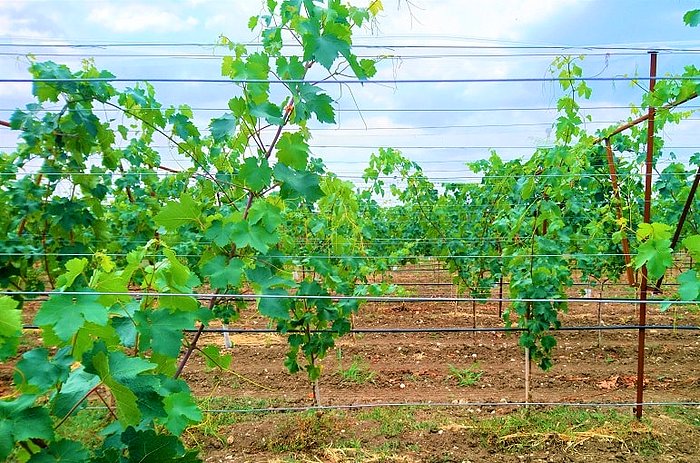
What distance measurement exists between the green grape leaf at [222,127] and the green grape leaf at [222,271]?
0.47m

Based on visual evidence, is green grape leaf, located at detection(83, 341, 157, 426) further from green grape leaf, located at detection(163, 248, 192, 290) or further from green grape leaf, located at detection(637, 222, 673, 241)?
green grape leaf, located at detection(637, 222, 673, 241)

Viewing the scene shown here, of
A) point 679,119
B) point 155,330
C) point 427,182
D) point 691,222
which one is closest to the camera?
point 155,330

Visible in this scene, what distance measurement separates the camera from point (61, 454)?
141 cm

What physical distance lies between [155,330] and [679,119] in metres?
4.46

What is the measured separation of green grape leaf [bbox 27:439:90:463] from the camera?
55.2 inches

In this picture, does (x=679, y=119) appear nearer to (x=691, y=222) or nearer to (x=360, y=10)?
A: (x=691, y=222)

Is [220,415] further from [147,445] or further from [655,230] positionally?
[655,230]

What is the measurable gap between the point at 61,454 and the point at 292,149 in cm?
121

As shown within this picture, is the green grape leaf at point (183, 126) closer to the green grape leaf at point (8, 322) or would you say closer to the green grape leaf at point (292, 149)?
the green grape leaf at point (292, 149)

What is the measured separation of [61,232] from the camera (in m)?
3.36

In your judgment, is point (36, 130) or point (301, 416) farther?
point (301, 416)

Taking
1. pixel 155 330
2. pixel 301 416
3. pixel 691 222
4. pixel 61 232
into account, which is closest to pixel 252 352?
pixel 301 416

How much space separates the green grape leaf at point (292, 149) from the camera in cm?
209

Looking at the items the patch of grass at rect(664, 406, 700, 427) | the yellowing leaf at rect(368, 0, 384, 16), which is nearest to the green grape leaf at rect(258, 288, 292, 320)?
the yellowing leaf at rect(368, 0, 384, 16)
